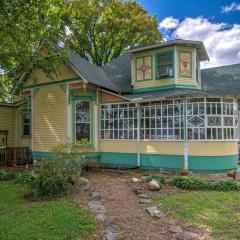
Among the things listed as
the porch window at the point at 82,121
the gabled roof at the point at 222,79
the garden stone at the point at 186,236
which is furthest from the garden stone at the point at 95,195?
the gabled roof at the point at 222,79

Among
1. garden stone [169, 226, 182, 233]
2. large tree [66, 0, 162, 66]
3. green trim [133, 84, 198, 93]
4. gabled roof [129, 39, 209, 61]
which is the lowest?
garden stone [169, 226, 182, 233]

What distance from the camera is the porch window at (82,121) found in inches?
563

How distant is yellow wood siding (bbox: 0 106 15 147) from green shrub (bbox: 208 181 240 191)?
11.7m

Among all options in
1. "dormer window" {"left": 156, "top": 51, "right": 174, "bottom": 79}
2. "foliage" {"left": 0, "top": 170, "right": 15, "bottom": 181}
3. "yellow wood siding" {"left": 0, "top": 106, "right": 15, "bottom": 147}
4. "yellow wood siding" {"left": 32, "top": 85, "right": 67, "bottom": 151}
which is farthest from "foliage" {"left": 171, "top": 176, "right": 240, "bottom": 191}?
"yellow wood siding" {"left": 0, "top": 106, "right": 15, "bottom": 147}

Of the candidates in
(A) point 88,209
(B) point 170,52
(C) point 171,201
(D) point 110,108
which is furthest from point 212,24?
(A) point 88,209

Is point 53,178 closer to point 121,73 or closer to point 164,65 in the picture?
point 164,65

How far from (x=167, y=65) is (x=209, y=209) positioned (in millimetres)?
8561

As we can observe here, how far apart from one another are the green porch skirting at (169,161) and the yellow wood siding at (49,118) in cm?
243

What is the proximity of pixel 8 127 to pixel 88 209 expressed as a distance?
37.9ft

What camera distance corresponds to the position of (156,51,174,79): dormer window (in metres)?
14.1

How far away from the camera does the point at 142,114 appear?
44.1ft

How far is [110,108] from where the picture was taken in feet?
47.0

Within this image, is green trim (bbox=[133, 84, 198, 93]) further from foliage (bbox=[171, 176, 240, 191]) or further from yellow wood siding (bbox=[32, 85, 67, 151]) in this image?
foliage (bbox=[171, 176, 240, 191])

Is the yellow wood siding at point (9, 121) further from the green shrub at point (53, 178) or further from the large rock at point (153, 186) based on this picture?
the large rock at point (153, 186)
